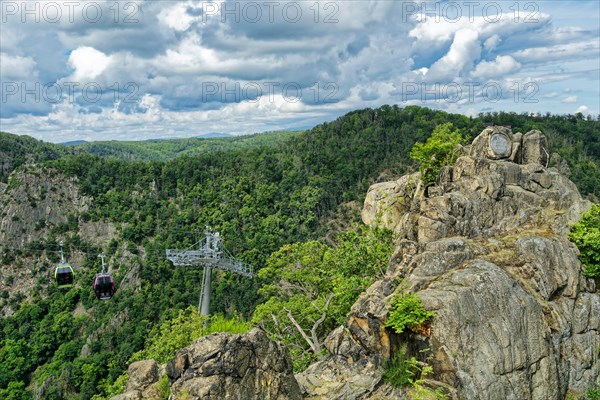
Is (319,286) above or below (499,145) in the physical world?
below

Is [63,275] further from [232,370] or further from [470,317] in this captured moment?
[470,317]

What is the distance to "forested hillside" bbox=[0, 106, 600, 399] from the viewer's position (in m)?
98.2

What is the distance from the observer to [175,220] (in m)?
129

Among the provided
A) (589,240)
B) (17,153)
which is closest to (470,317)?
(589,240)

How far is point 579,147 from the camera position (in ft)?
416

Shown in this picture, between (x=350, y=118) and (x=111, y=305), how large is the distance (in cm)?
9058

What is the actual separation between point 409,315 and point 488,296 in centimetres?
301

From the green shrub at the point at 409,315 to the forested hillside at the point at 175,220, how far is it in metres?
78.6

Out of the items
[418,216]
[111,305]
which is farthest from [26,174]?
[418,216]

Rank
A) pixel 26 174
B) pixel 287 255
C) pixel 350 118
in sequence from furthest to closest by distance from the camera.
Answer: pixel 350 118
pixel 26 174
pixel 287 255

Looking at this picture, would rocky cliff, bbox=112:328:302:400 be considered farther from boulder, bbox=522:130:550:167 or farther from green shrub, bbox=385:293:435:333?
boulder, bbox=522:130:550:167

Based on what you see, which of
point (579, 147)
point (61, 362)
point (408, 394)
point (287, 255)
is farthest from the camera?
point (579, 147)

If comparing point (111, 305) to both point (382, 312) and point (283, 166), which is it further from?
point (382, 312)

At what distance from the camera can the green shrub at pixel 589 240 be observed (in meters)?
18.7
